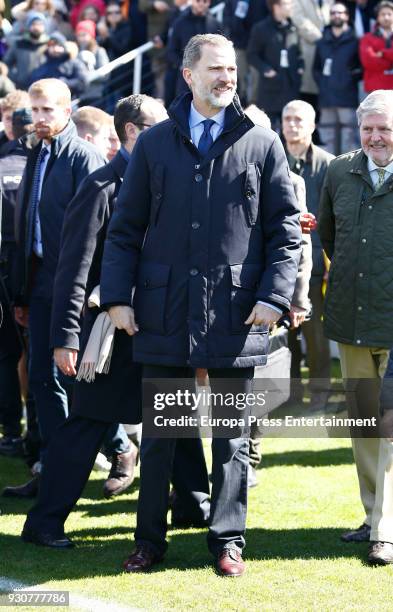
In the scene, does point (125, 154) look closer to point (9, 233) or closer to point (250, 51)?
point (9, 233)

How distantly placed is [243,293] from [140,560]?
4.16 ft

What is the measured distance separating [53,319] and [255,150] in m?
1.36

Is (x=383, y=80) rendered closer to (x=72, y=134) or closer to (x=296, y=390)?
(x=296, y=390)

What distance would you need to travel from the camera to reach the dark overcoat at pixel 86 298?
5531 mm

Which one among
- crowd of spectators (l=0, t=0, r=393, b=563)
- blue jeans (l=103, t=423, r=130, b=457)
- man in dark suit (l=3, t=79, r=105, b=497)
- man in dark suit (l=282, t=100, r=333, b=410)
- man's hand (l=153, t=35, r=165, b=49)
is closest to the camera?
man in dark suit (l=3, t=79, r=105, b=497)

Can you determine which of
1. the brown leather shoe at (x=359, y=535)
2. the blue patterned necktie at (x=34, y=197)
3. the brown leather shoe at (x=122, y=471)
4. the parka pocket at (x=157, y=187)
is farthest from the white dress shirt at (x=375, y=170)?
the brown leather shoe at (x=122, y=471)

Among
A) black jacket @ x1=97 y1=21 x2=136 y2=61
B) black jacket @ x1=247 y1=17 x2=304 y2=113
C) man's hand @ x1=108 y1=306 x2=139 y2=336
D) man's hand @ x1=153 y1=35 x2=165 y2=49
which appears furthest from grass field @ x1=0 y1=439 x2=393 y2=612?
black jacket @ x1=97 y1=21 x2=136 y2=61

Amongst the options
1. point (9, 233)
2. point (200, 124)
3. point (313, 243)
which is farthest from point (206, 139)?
point (313, 243)

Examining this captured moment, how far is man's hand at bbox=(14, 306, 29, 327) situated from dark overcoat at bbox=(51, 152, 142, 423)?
Result: 112 centimetres

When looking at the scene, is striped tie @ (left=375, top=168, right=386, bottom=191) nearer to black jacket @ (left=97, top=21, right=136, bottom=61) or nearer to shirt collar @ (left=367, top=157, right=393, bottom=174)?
shirt collar @ (left=367, top=157, right=393, bottom=174)

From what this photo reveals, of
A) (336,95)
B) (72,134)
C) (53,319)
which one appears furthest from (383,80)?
(53,319)

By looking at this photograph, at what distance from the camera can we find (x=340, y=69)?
12.6 meters

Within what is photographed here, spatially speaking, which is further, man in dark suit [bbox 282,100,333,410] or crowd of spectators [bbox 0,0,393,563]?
crowd of spectators [bbox 0,0,393,563]

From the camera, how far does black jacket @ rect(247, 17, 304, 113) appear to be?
505 inches
